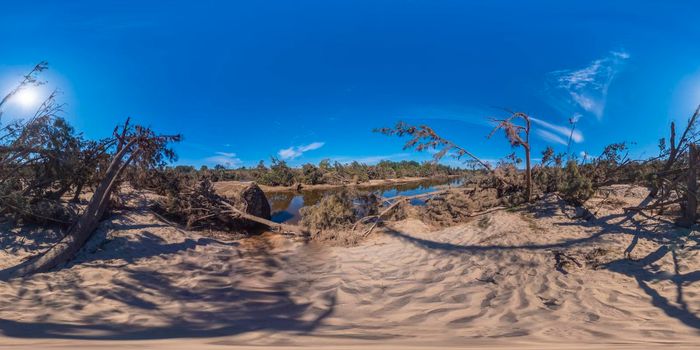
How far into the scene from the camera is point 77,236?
262 inches

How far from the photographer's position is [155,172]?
1059 centimetres

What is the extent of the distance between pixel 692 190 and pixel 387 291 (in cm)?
700

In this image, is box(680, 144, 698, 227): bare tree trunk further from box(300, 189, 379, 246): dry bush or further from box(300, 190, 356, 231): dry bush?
box(300, 190, 356, 231): dry bush

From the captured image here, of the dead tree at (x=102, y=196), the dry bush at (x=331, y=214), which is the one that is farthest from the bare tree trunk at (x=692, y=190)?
the dead tree at (x=102, y=196)

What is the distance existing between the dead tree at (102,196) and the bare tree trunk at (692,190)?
12.4 m

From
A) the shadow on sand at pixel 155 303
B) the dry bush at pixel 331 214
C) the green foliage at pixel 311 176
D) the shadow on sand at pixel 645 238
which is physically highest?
the green foliage at pixel 311 176

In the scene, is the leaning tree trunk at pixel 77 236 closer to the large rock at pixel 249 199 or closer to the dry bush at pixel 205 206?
the dry bush at pixel 205 206

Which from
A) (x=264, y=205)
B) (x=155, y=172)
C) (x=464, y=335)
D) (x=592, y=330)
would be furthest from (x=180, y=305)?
(x=264, y=205)

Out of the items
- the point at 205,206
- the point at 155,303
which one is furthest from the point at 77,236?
the point at 205,206

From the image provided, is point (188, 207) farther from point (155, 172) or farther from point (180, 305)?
point (180, 305)

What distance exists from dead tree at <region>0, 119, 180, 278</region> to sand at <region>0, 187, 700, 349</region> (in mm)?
377

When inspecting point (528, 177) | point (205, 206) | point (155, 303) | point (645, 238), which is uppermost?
point (528, 177)

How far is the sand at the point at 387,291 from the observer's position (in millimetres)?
3004

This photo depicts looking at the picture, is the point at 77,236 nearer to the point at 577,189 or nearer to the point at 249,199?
the point at 249,199
